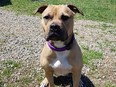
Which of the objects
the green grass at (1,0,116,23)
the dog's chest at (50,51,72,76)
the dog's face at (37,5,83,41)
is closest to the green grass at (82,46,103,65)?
the dog's chest at (50,51,72,76)

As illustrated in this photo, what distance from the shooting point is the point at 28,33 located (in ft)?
32.1

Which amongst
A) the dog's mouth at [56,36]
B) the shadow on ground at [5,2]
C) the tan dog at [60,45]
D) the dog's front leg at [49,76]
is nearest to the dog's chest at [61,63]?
the tan dog at [60,45]

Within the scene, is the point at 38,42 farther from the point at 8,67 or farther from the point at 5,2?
the point at 5,2

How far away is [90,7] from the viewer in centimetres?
1702

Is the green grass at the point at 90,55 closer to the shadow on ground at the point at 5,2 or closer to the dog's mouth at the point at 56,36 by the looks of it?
the dog's mouth at the point at 56,36

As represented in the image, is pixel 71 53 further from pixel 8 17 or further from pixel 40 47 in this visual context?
pixel 8 17

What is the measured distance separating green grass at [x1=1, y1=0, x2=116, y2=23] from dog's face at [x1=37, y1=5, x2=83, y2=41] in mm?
8644

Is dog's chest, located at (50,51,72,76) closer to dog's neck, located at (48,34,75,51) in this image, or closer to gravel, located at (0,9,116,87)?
dog's neck, located at (48,34,75,51)

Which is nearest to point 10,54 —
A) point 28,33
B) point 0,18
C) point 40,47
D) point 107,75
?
point 40,47

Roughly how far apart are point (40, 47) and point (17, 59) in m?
1.01

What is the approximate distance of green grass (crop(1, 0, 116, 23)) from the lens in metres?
15.0

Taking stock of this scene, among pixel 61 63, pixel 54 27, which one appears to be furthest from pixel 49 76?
pixel 54 27

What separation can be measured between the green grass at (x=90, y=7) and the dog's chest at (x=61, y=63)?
8.58 meters

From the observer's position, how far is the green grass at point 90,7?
1502cm
